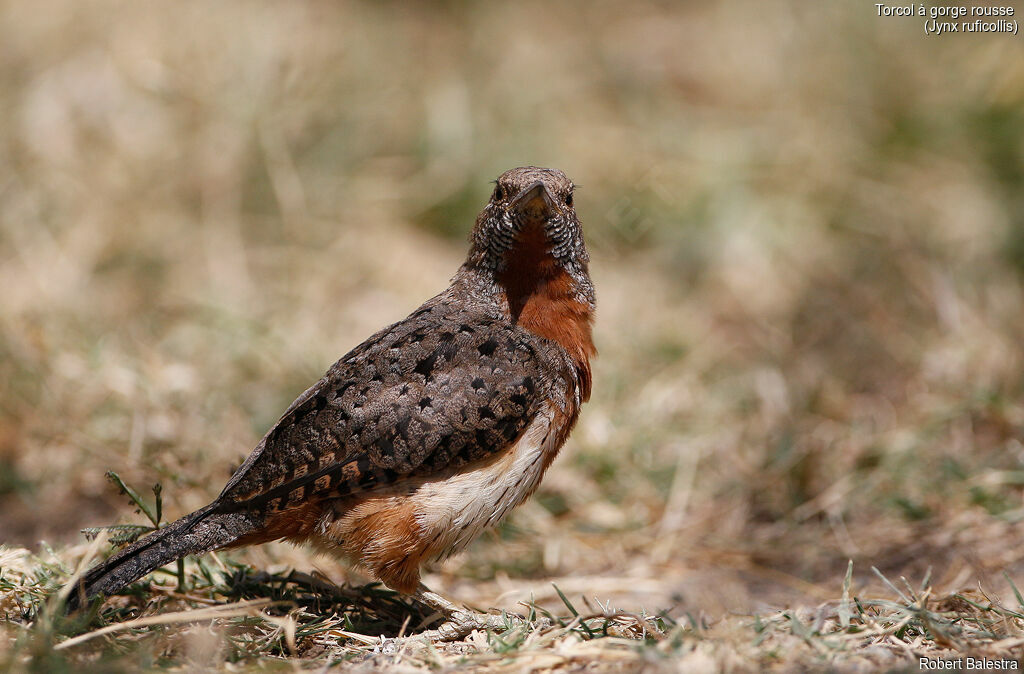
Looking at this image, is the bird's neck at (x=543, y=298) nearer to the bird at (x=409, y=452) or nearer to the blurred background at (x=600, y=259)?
the bird at (x=409, y=452)

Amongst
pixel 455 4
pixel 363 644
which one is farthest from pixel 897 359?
pixel 455 4

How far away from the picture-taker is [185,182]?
Answer: 8.20 m

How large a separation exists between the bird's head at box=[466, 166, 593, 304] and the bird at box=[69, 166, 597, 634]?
1 cm

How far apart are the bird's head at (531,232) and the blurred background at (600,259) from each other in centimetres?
160

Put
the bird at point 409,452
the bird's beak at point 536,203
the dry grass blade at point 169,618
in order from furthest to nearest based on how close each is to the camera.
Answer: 1. the bird's beak at point 536,203
2. the bird at point 409,452
3. the dry grass blade at point 169,618

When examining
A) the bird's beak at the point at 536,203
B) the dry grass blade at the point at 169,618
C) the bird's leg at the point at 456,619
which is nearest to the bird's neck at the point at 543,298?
the bird's beak at the point at 536,203

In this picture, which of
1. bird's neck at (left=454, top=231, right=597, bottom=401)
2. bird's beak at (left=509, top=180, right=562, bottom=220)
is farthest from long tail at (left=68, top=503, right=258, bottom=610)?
bird's beak at (left=509, top=180, right=562, bottom=220)

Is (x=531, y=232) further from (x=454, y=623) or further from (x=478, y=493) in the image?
(x=454, y=623)

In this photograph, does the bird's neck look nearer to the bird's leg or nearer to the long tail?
the bird's leg

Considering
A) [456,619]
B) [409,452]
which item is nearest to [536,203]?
[409,452]

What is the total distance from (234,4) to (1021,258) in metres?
7.81

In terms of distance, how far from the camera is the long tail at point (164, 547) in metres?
3.54

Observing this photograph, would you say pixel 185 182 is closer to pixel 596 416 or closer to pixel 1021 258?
pixel 596 416

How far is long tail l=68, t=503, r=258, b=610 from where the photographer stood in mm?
3541
